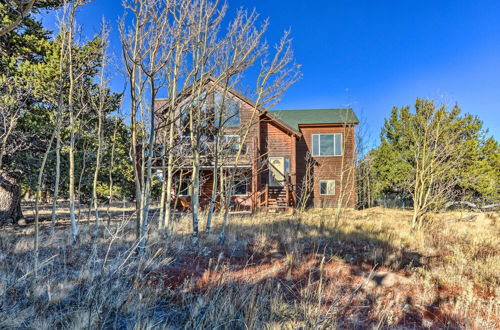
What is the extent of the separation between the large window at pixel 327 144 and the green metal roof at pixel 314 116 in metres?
1.07

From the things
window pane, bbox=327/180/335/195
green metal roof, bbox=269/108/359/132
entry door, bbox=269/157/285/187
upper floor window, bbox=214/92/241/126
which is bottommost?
window pane, bbox=327/180/335/195

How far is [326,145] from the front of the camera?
69.6ft

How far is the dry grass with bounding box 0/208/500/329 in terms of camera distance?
10.5 feet

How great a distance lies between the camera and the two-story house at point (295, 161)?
57.6 feet

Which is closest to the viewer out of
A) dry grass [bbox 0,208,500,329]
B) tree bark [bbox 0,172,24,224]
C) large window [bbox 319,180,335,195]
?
dry grass [bbox 0,208,500,329]

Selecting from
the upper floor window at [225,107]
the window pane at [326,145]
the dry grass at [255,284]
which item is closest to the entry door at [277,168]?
the window pane at [326,145]

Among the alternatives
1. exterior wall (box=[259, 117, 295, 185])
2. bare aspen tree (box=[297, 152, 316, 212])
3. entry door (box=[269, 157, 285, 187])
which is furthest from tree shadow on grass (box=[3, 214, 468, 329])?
exterior wall (box=[259, 117, 295, 185])

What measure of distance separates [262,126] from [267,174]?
131 inches

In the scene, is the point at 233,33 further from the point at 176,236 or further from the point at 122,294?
the point at 122,294

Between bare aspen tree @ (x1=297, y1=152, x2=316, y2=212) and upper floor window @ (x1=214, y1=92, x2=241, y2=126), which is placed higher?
upper floor window @ (x1=214, y1=92, x2=241, y2=126)

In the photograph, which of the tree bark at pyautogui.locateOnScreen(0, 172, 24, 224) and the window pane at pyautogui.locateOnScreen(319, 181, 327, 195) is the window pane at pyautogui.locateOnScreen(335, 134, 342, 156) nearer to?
the window pane at pyautogui.locateOnScreen(319, 181, 327, 195)

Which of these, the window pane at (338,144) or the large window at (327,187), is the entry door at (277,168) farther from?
the window pane at (338,144)

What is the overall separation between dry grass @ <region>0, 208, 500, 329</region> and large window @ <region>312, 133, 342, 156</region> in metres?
13.1

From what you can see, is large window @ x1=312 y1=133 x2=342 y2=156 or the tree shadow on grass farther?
large window @ x1=312 y1=133 x2=342 y2=156
